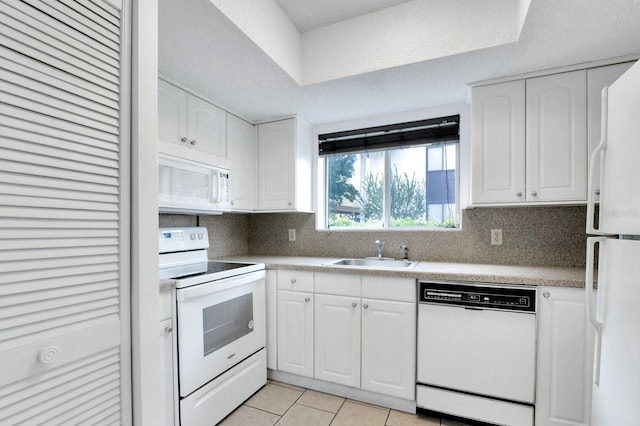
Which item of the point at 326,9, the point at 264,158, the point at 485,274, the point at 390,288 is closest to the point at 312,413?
the point at 390,288

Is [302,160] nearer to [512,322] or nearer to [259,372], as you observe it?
[259,372]

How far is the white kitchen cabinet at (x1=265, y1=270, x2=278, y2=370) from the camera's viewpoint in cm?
227

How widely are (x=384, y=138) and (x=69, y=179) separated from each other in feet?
7.63

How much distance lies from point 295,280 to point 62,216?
159cm

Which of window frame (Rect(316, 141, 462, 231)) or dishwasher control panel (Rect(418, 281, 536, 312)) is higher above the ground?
window frame (Rect(316, 141, 462, 231))

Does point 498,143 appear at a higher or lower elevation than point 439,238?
higher

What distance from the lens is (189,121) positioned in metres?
2.07

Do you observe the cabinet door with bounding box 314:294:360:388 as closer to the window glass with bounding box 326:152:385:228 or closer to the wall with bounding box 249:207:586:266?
the wall with bounding box 249:207:586:266

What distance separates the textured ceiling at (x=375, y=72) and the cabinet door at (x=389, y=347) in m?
1.43

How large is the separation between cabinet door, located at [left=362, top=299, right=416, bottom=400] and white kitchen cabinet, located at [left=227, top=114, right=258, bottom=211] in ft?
4.30

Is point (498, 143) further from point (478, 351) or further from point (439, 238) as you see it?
point (478, 351)

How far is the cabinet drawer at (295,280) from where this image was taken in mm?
2166

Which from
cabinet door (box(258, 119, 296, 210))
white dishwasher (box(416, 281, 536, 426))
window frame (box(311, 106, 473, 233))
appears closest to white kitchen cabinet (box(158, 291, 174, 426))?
cabinet door (box(258, 119, 296, 210))

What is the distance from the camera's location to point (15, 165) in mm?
681
